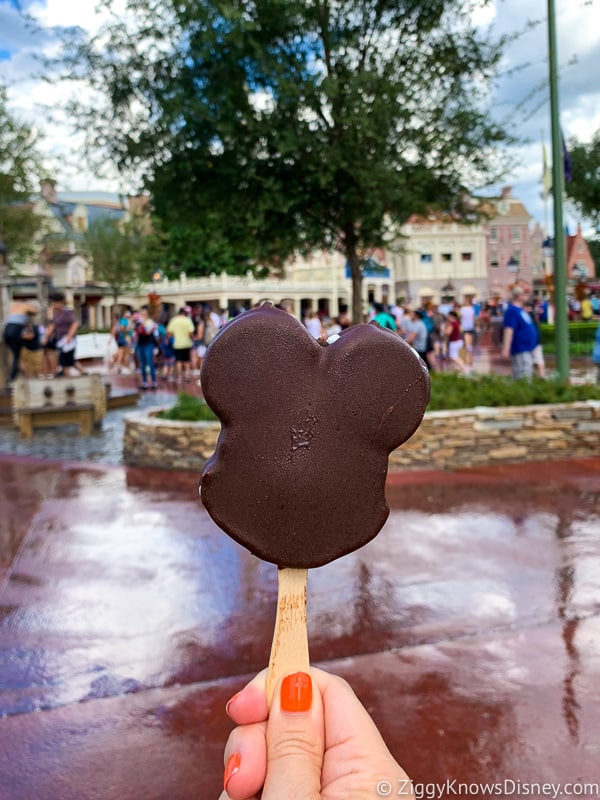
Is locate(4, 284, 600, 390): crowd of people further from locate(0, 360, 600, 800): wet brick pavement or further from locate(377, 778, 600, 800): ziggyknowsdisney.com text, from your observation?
locate(377, 778, 600, 800): ziggyknowsdisney.com text

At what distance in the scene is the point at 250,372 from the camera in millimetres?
1461

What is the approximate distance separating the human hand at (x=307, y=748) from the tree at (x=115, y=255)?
167 ft

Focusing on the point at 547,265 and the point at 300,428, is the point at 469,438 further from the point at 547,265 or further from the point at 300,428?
the point at 547,265

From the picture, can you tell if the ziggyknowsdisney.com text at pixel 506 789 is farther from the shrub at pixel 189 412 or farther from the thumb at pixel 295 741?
the shrub at pixel 189 412

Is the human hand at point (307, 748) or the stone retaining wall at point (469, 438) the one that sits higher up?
the human hand at point (307, 748)

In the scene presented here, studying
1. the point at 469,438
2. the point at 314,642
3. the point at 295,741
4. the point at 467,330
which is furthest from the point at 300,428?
the point at 467,330

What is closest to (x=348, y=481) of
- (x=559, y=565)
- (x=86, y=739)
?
(x=86, y=739)

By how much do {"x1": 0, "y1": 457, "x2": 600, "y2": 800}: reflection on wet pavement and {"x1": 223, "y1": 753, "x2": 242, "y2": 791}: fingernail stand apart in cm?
142

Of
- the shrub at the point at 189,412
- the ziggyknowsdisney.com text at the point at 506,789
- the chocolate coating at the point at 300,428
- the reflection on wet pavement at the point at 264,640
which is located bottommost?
the ziggyknowsdisney.com text at the point at 506,789

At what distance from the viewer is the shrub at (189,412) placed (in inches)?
312

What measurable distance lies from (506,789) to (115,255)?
51.8 metres

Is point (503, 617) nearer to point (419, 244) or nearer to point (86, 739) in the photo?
point (86, 739)

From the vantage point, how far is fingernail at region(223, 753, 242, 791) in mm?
1257

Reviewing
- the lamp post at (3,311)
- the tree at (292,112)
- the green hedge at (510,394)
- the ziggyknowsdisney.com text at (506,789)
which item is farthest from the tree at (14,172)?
the ziggyknowsdisney.com text at (506,789)
